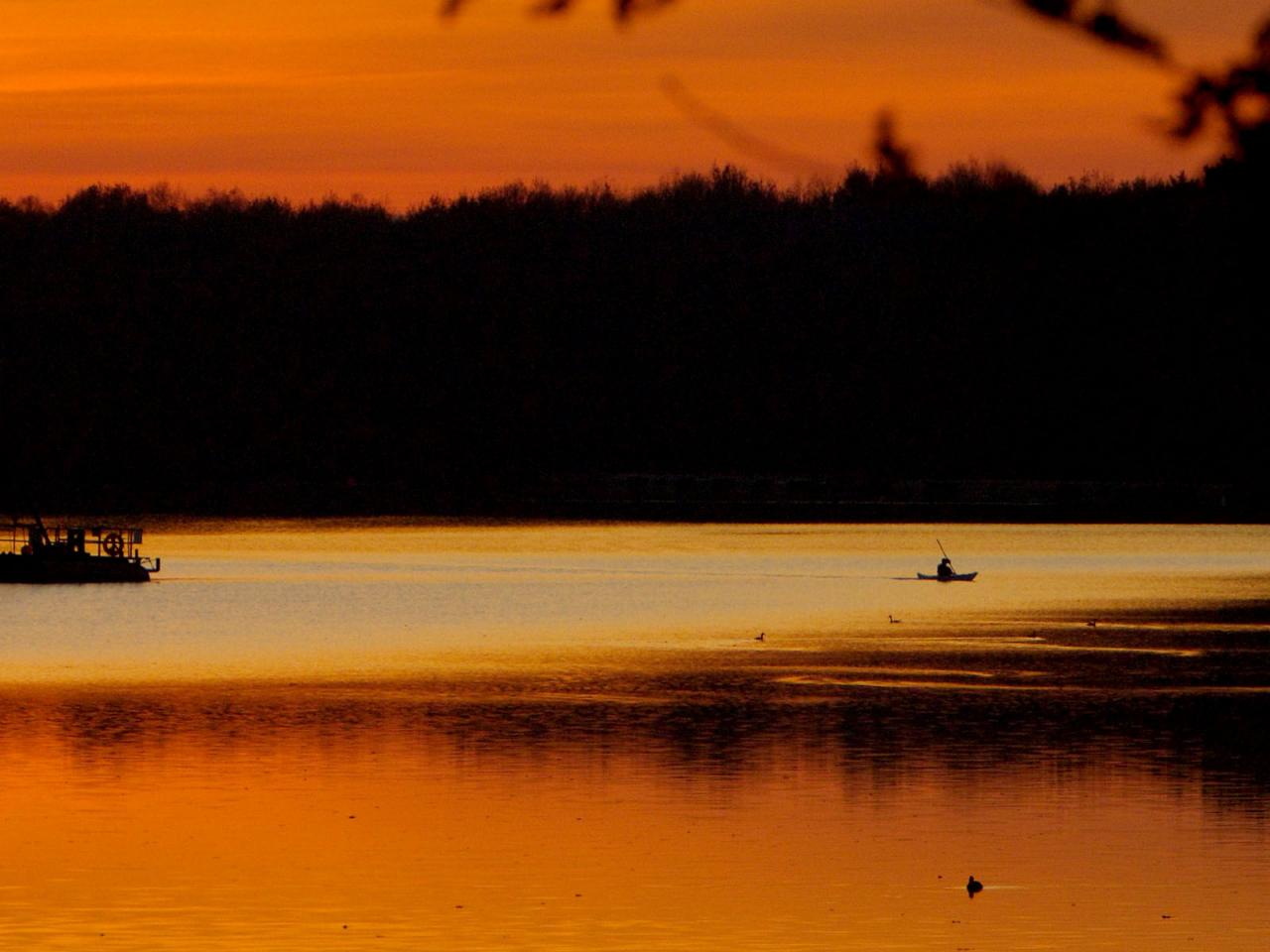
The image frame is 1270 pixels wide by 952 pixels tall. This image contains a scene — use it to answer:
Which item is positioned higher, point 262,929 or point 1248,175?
point 1248,175

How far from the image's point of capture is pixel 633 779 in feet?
101

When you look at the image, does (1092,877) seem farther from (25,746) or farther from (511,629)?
(511,629)

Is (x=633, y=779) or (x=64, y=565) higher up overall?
(x=64, y=565)

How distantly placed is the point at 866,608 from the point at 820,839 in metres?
52.4

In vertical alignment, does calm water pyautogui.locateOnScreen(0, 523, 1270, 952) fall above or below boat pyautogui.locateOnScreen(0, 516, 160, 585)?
below

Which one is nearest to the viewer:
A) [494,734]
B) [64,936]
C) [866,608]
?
[64,936]

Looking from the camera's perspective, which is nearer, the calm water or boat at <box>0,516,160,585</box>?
the calm water

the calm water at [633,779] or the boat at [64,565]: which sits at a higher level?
the boat at [64,565]

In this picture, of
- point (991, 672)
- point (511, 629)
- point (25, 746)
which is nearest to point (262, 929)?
point (25, 746)

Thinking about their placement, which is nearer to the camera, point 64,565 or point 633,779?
point 633,779

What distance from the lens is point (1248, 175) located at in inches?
258

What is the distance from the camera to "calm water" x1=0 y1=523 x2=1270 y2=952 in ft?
69.4

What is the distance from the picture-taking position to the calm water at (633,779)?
833 inches

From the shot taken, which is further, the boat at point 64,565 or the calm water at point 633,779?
the boat at point 64,565
